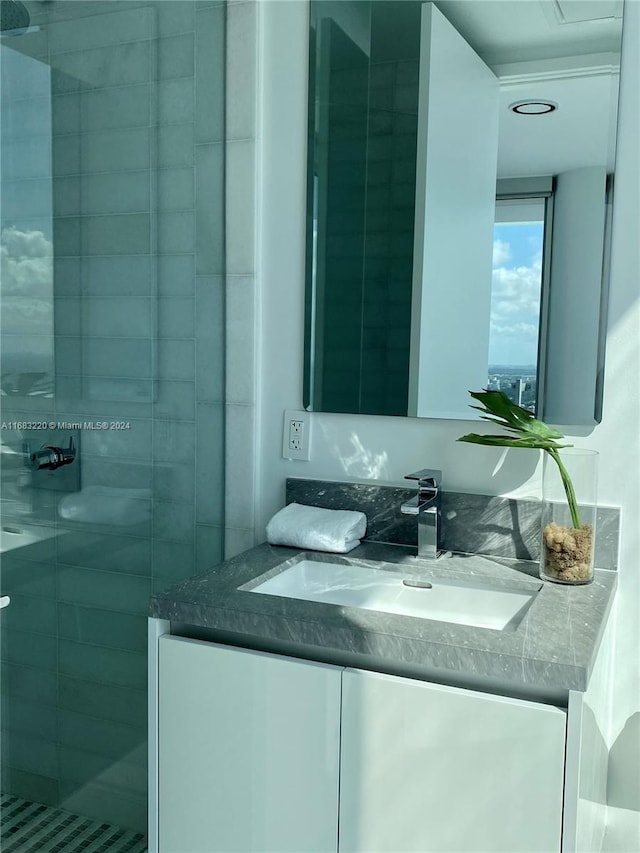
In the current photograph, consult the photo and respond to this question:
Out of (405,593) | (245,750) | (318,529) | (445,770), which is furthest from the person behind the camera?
(318,529)

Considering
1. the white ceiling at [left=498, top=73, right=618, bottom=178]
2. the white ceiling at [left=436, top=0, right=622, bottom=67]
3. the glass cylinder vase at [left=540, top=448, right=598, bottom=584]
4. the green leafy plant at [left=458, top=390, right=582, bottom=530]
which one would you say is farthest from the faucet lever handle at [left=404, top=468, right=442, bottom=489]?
the white ceiling at [left=436, top=0, right=622, bottom=67]

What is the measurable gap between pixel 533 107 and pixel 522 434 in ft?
2.30

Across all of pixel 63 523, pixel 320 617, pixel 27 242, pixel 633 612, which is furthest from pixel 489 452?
pixel 27 242

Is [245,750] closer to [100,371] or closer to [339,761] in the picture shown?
[339,761]

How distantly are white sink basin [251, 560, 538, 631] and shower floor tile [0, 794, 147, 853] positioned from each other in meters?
0.56

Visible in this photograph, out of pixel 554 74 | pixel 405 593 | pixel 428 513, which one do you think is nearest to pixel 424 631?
pixel 405 593

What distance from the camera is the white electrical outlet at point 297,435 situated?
79.4 inches

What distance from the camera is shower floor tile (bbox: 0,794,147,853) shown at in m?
1.44

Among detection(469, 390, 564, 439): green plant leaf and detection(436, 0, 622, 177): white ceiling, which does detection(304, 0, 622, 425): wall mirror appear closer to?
detection(436, 0, 622, 177): white ceiling

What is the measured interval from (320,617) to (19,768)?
58 centimetres

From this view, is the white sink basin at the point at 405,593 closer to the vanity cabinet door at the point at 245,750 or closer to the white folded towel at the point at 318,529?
the white folded towel at the point at 318,529

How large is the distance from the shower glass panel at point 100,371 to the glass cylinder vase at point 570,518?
814mm

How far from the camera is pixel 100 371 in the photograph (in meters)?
1.58

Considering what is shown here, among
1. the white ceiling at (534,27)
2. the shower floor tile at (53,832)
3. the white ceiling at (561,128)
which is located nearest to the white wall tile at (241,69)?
the white ceiling at (534,27)
